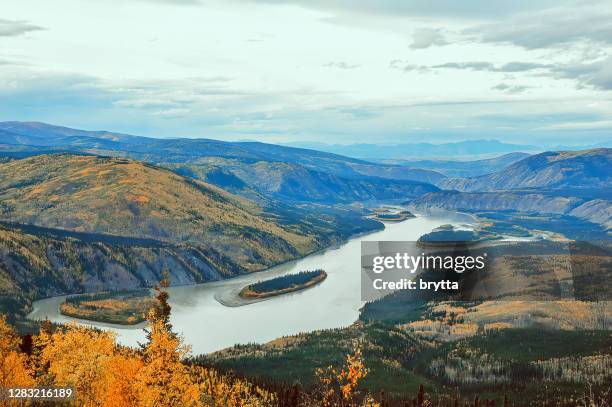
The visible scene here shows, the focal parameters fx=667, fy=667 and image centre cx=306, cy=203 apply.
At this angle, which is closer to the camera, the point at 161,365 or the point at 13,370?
the point at 161,365

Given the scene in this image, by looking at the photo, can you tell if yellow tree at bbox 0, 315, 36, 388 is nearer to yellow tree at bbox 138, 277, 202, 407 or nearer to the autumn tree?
yellow tree at bbox 138, 277, 202, 407

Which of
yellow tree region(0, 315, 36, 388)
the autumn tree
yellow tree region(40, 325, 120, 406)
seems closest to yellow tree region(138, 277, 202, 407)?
the autumn tree

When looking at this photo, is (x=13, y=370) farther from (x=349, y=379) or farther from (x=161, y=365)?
(x=349, y=379)

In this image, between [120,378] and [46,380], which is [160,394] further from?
[46,380]

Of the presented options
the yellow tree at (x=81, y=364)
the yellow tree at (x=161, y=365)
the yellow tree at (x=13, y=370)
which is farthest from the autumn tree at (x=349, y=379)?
the yellow tree at (x=13, y=370)

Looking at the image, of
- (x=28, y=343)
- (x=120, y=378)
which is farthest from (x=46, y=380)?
(x=120, y=378)

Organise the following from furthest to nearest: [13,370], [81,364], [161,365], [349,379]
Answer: [81,364] < [13,370] < [349,379] < [161,365]

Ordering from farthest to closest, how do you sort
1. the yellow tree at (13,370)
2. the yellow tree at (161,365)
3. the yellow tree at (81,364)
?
the yellow tree at (81,364) → the yellow tree at (13,370) → the yellow tree at (161,365)

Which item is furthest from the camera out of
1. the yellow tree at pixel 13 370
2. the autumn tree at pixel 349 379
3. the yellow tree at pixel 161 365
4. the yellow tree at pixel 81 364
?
the yellow tree at pixel 81 364

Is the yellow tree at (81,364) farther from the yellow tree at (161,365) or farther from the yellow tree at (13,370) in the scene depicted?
the yellow tree at (161,365)

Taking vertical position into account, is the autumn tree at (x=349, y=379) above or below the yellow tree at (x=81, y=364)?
above

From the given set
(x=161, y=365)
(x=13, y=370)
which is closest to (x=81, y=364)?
(x=13, y=370)
